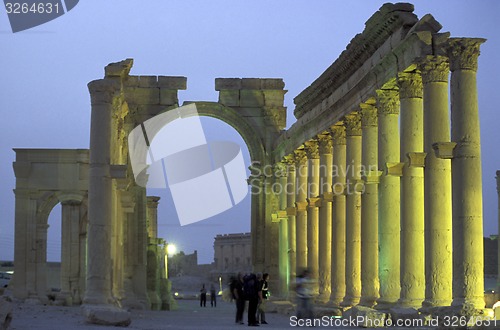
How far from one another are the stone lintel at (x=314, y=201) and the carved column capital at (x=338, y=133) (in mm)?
3130

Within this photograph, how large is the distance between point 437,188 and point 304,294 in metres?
4.27

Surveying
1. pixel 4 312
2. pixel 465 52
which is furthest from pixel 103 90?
pixel 4 312

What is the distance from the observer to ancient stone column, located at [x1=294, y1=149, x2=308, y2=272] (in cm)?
4444

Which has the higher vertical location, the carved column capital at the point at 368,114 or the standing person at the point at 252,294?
the carved column capital at the point at 368,114

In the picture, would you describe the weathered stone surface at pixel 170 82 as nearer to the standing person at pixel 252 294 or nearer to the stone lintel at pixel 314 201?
the stone lintel at pixel 314 201

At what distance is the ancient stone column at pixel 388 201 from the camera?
98.3 ft

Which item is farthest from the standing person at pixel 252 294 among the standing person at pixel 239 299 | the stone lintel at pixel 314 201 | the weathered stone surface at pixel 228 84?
the weathered stone surface at pixel 228 84

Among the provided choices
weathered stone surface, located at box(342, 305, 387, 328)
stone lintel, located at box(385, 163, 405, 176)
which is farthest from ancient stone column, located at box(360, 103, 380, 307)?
weathered stone surface, located at box(342, 305, 387, 328)

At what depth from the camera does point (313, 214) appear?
42188 millimetres

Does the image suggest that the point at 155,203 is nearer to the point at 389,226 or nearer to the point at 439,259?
the point at 389,226

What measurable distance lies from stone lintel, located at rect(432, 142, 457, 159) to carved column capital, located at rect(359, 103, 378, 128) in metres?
8.36

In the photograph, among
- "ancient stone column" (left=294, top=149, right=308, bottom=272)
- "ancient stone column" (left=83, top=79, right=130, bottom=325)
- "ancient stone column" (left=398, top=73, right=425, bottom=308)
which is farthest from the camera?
"ancient stone column" (left=294, top=149, right=308, bottom=272)

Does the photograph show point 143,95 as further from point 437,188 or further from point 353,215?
point 437,188

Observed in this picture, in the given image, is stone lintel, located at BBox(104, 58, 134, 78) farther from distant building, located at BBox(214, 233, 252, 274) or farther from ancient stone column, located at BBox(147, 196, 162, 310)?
distant building, located at BBox(214, 233, 252, 274)
